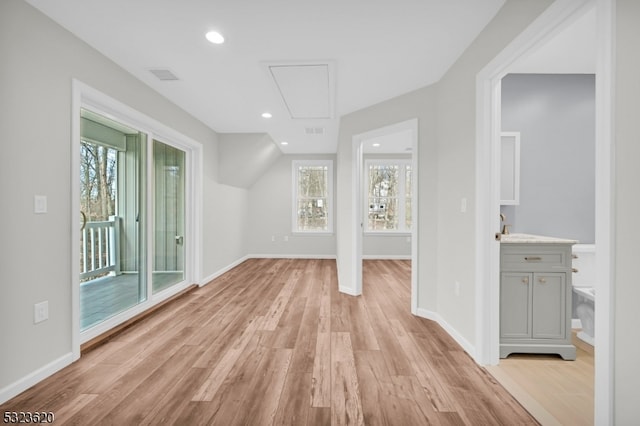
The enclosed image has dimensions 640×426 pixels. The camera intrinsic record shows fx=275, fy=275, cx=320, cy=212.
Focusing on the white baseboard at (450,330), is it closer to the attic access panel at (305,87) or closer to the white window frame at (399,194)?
the attic access panel at (305,87)

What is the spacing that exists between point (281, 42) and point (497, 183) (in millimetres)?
1959

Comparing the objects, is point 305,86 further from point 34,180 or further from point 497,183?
point 34,180

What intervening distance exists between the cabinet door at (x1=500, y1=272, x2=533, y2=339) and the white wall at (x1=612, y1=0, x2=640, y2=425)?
1.03 metres

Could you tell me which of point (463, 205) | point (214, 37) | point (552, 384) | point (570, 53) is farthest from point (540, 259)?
point (214, 37)

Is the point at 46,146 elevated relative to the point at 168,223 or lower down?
elevated

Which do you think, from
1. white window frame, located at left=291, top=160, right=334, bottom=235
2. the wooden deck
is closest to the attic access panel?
the wooden deck

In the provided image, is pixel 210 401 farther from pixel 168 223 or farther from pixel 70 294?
pixel 168 223

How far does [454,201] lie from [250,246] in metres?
5.02

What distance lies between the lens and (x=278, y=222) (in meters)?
6.54

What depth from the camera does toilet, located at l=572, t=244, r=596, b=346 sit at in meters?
2.40

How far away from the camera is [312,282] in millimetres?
4348

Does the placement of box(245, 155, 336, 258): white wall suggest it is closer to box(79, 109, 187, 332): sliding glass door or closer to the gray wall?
box(79, 109, 187, 332): sliding glass door

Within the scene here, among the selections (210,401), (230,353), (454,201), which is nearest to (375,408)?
(210,401)

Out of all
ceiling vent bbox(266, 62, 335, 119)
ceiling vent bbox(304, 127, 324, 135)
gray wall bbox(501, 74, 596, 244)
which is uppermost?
ceiling vent bbox(304, 127, 324, 135)
